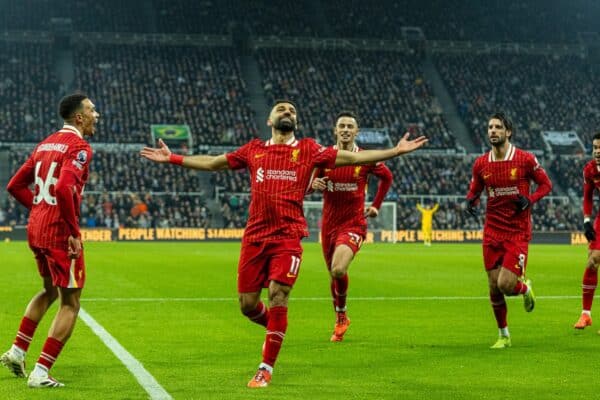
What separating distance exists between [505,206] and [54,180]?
5486 millimetres

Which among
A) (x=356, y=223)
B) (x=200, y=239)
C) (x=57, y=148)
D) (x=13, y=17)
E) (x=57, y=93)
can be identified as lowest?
(x=200, y=239)

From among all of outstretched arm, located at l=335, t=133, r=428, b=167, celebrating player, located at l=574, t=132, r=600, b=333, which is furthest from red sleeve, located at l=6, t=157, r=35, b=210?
celebrating player, located at l=574, t=132, r=600, b=333

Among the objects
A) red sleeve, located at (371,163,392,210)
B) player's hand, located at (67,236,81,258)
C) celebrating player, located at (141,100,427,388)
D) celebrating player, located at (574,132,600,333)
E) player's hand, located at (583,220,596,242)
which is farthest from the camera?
player's hand, located at (583,220,596,242)

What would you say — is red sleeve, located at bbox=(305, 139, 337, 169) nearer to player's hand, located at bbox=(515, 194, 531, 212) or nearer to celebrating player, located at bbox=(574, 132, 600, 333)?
player's hand, located at bbox=(515, 194, 531, 212)

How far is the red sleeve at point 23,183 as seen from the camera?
8555 millimetres

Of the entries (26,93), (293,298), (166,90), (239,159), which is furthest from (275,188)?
(166,90)

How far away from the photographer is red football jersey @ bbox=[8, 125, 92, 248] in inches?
320

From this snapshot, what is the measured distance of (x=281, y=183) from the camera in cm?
901

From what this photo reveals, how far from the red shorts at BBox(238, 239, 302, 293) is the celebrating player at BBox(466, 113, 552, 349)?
3359 millimetres

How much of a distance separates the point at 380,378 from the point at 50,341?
276 centimetres

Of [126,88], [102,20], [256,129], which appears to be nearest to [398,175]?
[256,129]

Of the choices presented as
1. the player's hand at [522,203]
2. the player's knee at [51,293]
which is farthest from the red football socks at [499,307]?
the player's knee at [51,293]

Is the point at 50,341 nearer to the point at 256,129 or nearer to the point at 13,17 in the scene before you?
the point at 256,129

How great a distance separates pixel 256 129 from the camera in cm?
5753
